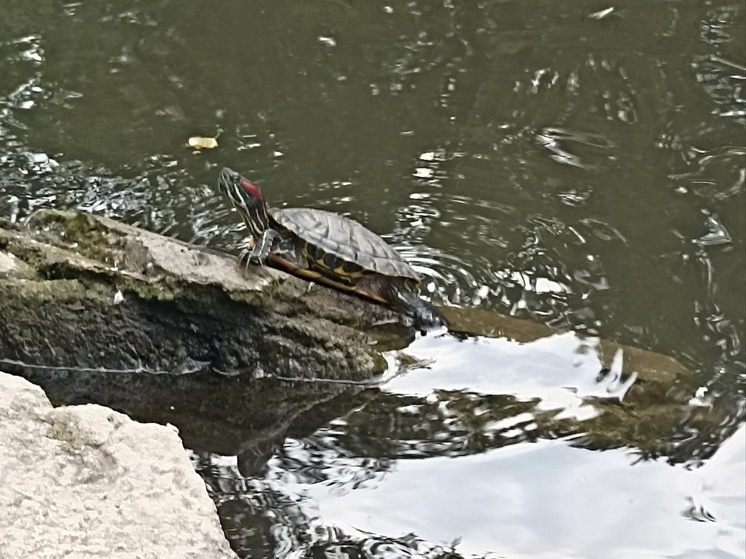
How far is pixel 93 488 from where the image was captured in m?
2.01

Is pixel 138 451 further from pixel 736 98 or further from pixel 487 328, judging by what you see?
pixel 736 98

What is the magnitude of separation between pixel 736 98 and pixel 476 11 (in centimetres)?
217

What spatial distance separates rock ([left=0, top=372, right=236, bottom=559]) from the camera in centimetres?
182

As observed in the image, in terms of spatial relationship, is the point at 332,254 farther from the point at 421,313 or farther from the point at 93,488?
the point at 93,488

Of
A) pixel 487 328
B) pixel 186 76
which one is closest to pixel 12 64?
pixel 186 76

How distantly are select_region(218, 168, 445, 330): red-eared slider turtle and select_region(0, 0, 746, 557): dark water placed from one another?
256 mm

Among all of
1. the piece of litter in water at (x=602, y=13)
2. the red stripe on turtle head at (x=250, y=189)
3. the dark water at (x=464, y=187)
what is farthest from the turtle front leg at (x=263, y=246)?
the piece of litter in water at (x=602, y=13)

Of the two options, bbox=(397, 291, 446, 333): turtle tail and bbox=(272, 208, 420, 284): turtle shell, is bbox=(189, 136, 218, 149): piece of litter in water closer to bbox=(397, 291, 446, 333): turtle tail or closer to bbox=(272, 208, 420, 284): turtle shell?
bbox=(272, 208, 420, 284): turtle shell

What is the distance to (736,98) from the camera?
6.00m

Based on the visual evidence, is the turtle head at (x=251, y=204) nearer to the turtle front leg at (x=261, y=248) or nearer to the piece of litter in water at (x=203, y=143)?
the turtle front leg at (x=261, y=248)

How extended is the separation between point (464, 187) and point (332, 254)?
59.6 inches

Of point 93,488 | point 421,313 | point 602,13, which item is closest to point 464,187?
point 421,313

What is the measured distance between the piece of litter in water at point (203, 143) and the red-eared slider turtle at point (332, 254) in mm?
1463

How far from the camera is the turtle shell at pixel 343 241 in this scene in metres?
3.82
